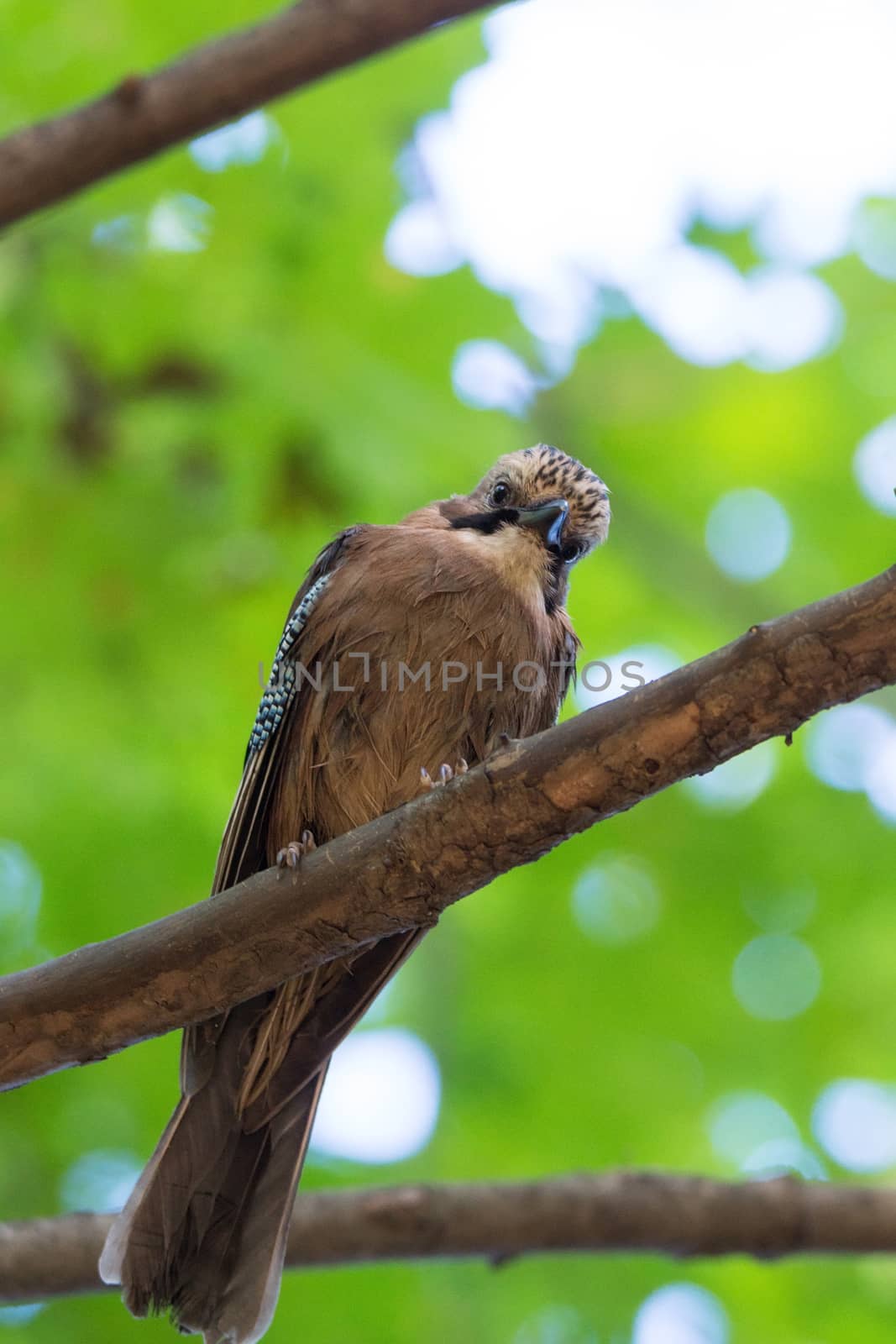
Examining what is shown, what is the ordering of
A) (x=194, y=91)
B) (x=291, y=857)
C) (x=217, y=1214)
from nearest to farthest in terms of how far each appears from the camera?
(x=291, y=857) < (x=194, y=91) < (x=217, y=1214)

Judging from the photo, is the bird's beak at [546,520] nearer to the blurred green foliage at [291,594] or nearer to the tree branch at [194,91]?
the blurred green foliage at [291,594]

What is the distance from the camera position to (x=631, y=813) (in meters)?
6.07

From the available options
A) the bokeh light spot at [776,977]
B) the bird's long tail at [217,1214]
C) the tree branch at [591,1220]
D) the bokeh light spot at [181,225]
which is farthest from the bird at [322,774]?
the bokeh light spot at [776,977]

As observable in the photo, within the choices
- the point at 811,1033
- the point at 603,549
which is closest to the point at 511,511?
the point at 603,549

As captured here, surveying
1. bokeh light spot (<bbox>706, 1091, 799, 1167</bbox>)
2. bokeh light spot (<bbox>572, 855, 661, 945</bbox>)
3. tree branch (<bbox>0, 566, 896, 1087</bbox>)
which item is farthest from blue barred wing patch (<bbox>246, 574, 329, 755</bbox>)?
bokeh light spot (<bbox>706, 1091, 799, 1167</bbox>)

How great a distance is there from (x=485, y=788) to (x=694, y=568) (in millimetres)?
3450

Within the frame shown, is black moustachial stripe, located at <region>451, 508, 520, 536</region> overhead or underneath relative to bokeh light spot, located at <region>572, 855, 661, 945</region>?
overhead

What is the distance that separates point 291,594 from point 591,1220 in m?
2.48

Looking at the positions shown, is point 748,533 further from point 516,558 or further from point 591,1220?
point 591,1220

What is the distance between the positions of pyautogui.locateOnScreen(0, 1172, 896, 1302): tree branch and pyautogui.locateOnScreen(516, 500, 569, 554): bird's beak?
1958 millimetres

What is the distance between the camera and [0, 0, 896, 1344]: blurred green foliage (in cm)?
525

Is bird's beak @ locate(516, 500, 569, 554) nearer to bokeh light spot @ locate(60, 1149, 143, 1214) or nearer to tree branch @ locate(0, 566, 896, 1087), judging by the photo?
tree branch @ locate(0, 566, 896, 1087)

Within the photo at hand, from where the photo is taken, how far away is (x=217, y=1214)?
4043 mm

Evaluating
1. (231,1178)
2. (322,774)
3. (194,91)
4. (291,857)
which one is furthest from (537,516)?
(231,1178)
